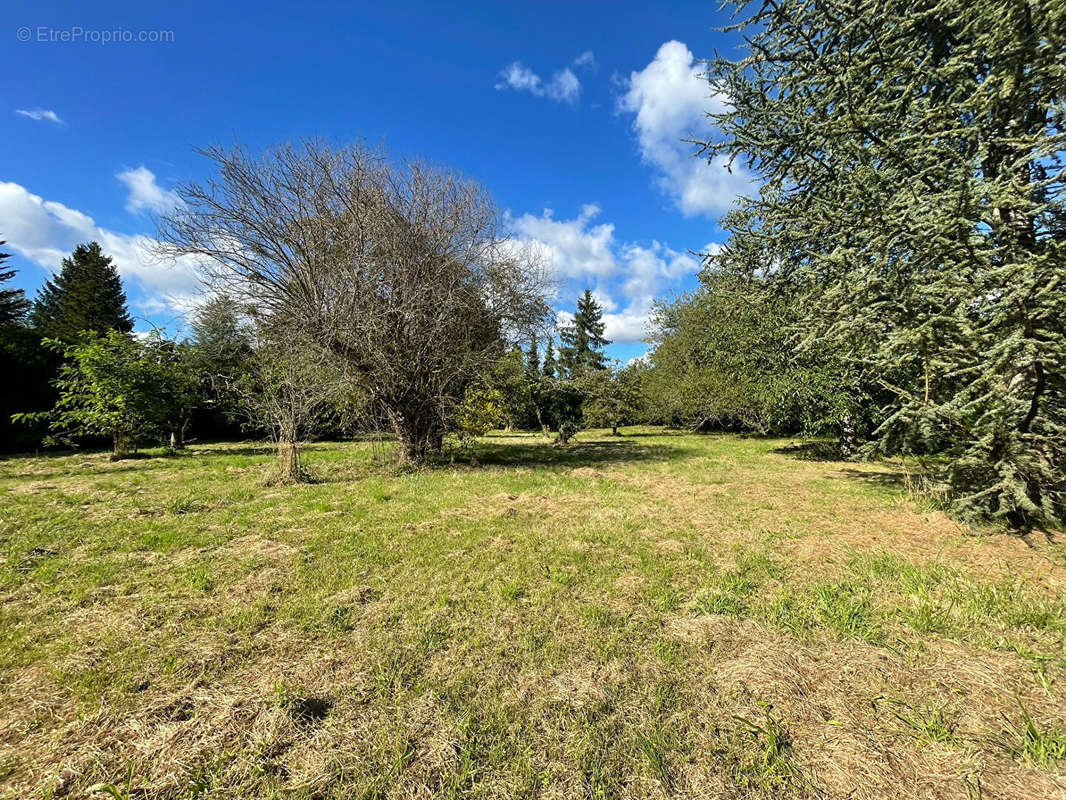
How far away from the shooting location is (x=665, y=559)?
449cm

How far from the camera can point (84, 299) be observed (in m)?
27.6

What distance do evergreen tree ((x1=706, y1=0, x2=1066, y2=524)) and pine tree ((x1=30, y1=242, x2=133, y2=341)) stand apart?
36.0 metres

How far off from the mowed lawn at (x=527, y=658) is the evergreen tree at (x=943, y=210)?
57.4 inches

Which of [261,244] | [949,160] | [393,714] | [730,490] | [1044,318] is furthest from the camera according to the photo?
[261,244]

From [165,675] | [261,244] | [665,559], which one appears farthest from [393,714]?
[261,244]

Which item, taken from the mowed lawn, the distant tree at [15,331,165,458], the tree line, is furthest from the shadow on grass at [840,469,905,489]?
the distant tree at [15,331,165,458]

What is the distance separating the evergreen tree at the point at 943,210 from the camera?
436 cm

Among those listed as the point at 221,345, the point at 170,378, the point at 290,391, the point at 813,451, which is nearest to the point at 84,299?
the point at 170,378

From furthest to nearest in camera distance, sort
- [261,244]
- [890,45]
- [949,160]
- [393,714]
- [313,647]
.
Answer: [261,244] → [890,45] → [949,160] → [313,647] → [393,714]

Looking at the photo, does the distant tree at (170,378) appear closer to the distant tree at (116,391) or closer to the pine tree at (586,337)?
the distant tree at (116,391)

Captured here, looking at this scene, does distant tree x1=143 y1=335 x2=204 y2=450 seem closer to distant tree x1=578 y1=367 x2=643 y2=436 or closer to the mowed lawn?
the mowed lawn

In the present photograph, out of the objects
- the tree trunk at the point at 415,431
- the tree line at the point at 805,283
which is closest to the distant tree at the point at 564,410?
the tree line at the point at 805,283

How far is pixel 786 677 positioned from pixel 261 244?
461 inches

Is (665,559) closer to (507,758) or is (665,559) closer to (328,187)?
(507,758)
